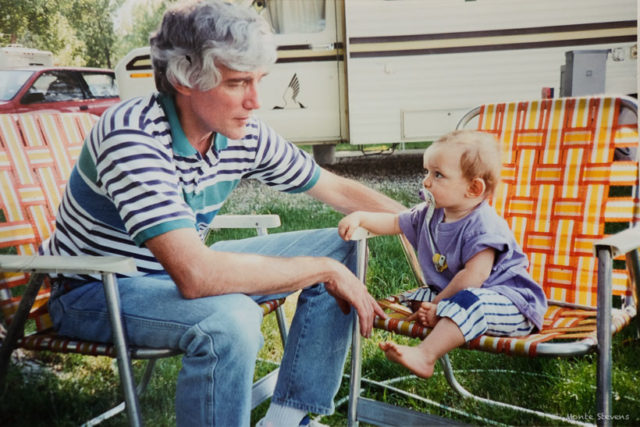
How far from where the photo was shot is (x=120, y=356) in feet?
4.01

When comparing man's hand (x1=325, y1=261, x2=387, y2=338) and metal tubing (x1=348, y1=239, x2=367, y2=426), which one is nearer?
man's hand (x1=325, y1=261, x2=387, y2=338)

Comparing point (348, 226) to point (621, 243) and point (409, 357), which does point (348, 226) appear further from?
point (621, 243)

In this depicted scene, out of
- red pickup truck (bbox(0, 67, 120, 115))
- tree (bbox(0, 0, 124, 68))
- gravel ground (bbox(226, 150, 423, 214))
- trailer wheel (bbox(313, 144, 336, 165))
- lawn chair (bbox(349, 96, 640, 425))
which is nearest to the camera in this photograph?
lawn chair (bbox(349, 96, 640, 425))

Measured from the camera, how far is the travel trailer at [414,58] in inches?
180

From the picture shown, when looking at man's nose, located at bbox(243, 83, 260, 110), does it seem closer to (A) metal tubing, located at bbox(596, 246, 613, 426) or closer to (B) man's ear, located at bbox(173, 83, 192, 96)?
(B) man's ear, located at bbox(173, 83, 192, 96)

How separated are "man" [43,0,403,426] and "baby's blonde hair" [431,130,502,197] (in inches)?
14.9

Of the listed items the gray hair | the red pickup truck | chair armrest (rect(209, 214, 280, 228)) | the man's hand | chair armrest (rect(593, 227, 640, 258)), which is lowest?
the man's hand

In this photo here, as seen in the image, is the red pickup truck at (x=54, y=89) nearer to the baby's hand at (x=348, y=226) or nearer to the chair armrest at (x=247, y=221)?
the chair armrest at (x=247, y=221)

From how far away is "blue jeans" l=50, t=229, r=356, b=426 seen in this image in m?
1.17

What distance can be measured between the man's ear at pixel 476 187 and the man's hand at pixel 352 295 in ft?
1.27

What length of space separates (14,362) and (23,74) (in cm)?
191

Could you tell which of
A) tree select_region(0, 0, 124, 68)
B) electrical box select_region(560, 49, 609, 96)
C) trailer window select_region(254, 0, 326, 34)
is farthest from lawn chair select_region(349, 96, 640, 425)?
trailer window select_region(254, 0, 326, 34)

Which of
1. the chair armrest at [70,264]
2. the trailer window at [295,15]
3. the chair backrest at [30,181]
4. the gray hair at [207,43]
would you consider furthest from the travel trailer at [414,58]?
the chair armrest at [70,264]

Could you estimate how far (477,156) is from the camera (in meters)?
1.56
